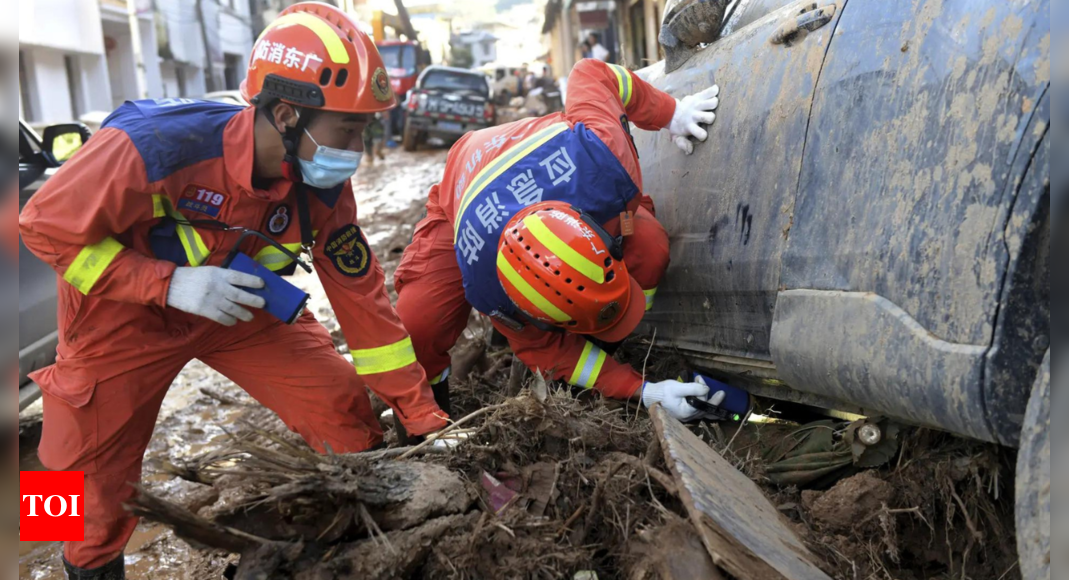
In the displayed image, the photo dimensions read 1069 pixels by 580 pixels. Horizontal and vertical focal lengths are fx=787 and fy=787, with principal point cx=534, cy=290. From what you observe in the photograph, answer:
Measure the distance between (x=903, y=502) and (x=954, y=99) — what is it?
3.48ft

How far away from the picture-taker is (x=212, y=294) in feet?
8.07

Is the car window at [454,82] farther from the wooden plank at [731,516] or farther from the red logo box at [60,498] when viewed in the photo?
the wooden plank at [731,516]

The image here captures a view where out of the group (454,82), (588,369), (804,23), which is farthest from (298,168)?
(454,82)

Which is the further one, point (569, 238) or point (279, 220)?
point (279, 220)

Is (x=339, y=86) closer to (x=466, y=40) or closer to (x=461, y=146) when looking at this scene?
(x=461, y=146)

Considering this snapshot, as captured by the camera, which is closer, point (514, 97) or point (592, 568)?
point (592, 568)

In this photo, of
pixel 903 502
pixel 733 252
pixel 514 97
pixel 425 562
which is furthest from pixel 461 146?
pixel 514 97

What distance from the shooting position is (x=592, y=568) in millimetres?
1913

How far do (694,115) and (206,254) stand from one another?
179 cm

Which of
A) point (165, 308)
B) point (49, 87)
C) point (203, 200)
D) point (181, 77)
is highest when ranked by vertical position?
point (203, 200)

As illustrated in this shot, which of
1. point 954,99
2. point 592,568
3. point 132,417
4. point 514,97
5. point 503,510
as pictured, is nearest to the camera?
point 954,99

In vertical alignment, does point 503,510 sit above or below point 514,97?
above

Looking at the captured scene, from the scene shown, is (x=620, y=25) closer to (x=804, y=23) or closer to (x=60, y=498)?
(x=804, y=23)

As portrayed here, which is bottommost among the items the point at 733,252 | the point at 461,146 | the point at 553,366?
the point at 553,366
